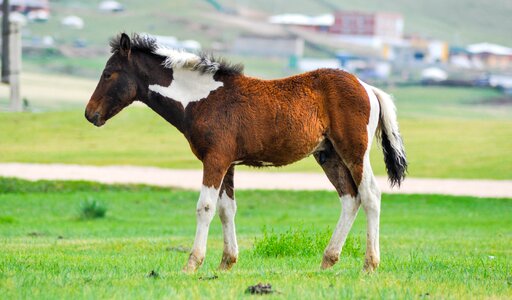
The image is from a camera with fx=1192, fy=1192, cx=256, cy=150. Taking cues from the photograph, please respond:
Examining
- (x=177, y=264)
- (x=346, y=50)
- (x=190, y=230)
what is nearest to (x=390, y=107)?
(x=177, y=264)

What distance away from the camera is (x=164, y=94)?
11.8 metres

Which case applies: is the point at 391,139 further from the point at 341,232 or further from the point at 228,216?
the point at 228,216

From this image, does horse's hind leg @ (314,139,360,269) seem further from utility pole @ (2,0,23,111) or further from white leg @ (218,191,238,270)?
utility pole @ (2,0,23,111)

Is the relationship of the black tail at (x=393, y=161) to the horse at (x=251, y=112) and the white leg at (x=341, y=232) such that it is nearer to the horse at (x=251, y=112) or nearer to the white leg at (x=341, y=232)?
the horse at (x=251, y=112)

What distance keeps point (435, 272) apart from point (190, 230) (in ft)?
33.4

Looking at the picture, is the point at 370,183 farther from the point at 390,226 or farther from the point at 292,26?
the point at 292,26

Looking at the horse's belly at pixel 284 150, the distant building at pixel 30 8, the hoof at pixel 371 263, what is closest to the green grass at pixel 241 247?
the hoof at pixel 371 263

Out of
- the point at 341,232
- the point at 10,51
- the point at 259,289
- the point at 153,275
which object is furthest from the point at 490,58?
the point at 259,289

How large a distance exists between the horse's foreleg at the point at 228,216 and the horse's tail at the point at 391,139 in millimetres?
1664

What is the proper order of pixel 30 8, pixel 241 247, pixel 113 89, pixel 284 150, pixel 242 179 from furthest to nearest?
pixel 30 8 < pixel 242 179 < pixel 241 247 < pixel 113 89 < pixel 284 150

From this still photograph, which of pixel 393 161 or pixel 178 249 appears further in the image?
pixel 178 249

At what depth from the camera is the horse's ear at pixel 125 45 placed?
11727 millimetres

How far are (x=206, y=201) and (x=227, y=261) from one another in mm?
988

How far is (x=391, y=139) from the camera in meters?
12.3
